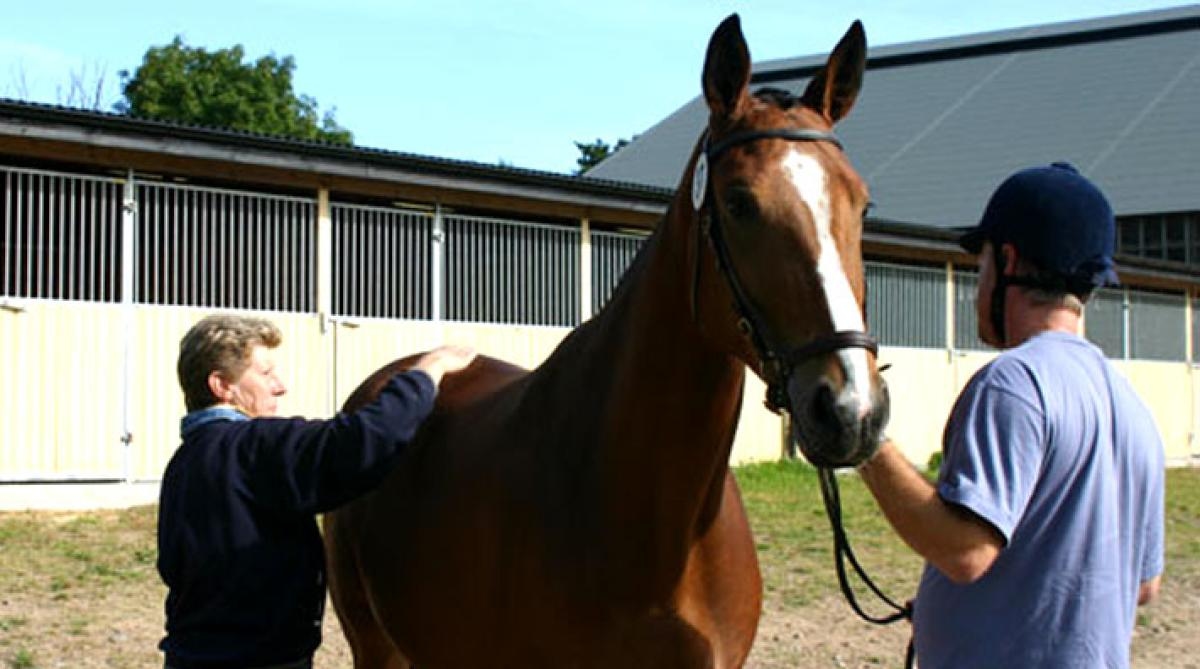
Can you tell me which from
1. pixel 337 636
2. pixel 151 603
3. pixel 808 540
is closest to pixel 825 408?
pixel 337 636

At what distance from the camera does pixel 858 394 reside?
90.9 inches

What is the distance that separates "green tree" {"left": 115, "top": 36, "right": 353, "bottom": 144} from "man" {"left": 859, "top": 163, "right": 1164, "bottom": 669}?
41.1m

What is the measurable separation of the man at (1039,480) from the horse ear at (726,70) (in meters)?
0.68

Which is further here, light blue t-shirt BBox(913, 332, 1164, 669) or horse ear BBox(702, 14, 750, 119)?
horse ear BBox(702, 14, 750, 119)

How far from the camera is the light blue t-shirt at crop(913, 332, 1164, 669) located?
2.20 meters

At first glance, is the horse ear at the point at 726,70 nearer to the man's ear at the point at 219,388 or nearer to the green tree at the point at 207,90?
the man's ear at the point at 219,388

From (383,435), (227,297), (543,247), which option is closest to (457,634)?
(383,435)

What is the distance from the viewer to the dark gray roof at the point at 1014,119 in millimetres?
34844

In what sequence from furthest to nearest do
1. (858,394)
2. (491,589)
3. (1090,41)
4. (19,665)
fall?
(1090,41) → (19,665) → (491,589) → (858,394)

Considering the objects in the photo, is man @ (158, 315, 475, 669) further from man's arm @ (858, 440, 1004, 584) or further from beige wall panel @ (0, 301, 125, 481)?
beige wall panel @ (0, 301, 125, 481)

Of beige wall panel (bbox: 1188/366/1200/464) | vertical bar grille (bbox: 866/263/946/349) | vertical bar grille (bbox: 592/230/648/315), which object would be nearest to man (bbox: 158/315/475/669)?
vertical bar grille (bbox: 592/230/648/315)

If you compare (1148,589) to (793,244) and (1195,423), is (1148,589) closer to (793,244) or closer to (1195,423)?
(793,244)

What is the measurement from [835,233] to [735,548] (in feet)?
3.25

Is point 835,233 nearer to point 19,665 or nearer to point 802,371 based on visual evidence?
point 802,371
